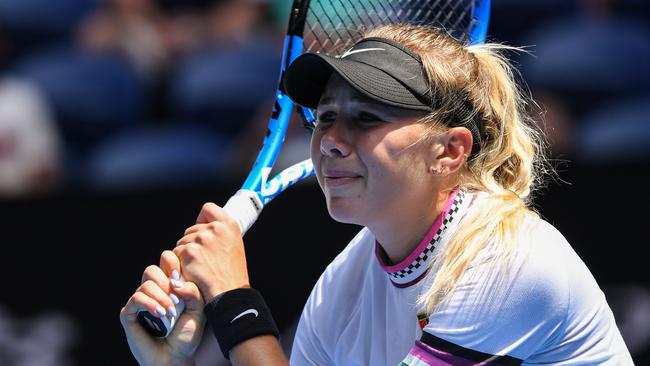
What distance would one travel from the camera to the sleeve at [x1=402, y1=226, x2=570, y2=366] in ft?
7.47

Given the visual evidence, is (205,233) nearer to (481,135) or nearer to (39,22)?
(481,135)

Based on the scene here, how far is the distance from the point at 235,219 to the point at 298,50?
1.81 feet

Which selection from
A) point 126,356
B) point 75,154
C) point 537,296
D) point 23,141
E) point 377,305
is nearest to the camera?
point 537,296

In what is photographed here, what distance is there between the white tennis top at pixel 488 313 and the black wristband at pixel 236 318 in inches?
11.9

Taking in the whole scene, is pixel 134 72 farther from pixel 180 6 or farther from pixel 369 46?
pixel 369 46

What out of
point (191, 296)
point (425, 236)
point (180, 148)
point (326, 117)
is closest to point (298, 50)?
point (326, 117)

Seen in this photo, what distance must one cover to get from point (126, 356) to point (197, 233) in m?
2.19

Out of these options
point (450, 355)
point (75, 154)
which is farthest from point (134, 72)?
point (450, 355)

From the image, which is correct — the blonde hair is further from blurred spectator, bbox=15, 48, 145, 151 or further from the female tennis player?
blurred spectator, bbox=15, 48, 145, 151

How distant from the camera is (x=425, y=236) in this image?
2484mm

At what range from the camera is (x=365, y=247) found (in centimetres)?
276

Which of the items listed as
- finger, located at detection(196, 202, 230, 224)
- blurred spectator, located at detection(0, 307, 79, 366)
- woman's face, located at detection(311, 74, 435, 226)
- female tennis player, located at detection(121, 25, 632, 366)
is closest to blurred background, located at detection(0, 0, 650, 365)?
blurred spectator, located at detection(0, 307, 79, 366)

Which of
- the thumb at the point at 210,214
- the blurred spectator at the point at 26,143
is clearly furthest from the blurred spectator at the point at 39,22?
the thumb at the point at 210,214

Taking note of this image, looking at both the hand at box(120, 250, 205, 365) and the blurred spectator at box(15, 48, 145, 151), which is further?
the blurred spectator at box(15, 48, 145, 151)
